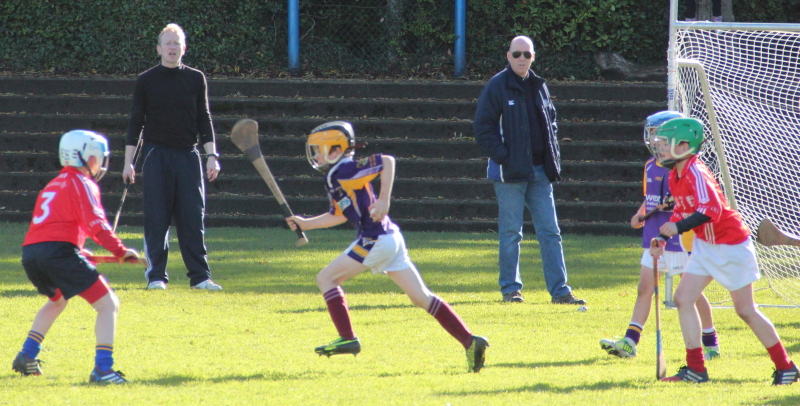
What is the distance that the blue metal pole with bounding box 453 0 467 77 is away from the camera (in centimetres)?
1673

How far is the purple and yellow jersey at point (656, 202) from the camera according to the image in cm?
598

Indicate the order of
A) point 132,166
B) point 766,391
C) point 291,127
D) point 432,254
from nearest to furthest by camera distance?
1. point 766,391
2. point 132,166
3. point 432,254
4. point 291,127

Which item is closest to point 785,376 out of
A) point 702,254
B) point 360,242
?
point 702,254

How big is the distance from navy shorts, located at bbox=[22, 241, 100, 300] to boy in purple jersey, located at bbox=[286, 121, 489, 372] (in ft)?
4.14

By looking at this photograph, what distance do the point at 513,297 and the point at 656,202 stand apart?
6.38ft

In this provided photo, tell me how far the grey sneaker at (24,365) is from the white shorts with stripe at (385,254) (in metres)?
1.79

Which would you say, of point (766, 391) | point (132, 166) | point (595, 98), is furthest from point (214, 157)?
point (595, 98)

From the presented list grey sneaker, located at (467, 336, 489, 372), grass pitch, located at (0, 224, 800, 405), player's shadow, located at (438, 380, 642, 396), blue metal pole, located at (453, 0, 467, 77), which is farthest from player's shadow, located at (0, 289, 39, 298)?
blue metal pole, located at (453, 0, 467, 77)

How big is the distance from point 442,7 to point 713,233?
12860 mm

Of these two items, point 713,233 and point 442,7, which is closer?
point 713,233

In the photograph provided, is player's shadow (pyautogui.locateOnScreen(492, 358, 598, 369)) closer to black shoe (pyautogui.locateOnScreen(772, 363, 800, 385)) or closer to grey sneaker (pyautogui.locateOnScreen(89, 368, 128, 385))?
black shoe (pyautogui.locateOnScreen(772, 363, 800, 385))

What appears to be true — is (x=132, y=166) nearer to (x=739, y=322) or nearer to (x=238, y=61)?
(x=739, y=322)

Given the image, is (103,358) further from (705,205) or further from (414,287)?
(705,205)

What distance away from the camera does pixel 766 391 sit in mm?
4844
